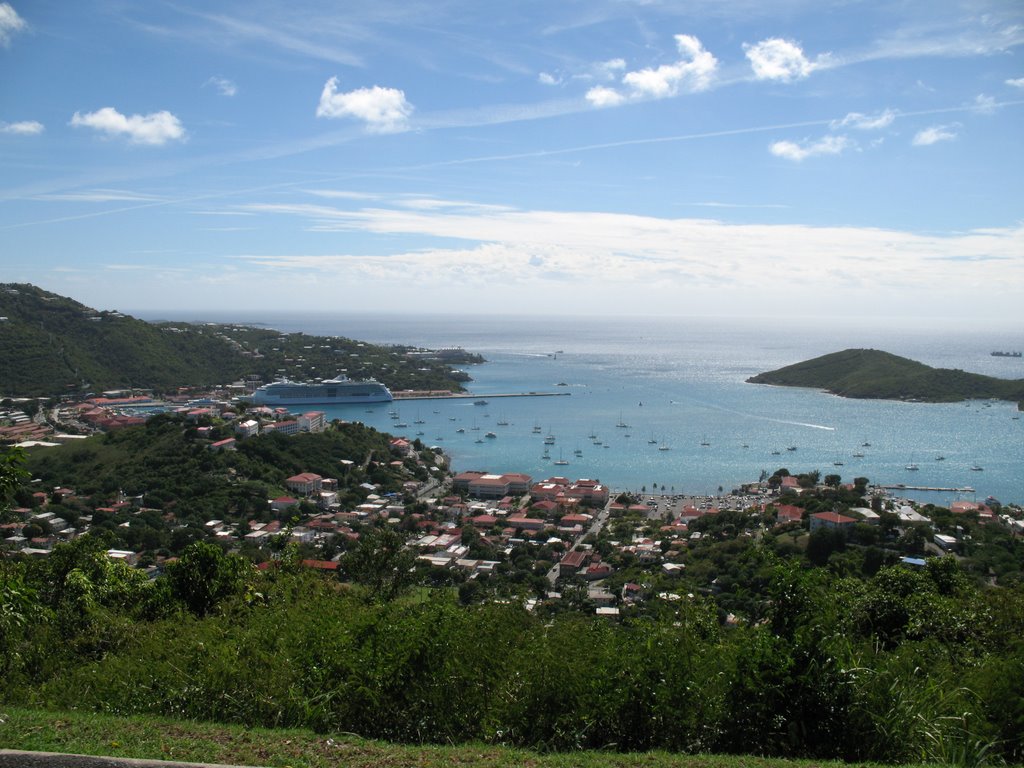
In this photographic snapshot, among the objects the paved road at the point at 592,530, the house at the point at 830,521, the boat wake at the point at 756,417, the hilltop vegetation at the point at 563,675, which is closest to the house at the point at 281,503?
the paved road at the point at 592,530

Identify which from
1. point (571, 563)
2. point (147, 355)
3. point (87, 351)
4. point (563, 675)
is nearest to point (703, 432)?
point (571, 563)

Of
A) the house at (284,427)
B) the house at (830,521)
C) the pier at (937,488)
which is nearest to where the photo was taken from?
the house at (830,521)

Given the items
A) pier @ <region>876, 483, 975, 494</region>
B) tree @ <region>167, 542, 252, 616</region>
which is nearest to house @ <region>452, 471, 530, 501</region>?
pier @ <region>876, 483, 975, 494</region>

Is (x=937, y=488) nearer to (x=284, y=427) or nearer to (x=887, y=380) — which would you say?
(x=284, y=427)

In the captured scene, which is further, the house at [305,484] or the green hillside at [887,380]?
Answer: the green hillside at [887,380]

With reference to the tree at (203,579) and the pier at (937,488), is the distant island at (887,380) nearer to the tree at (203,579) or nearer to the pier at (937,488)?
the pier at (937,488)

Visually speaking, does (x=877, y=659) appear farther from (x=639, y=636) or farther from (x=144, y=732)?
(x=144, y=732)

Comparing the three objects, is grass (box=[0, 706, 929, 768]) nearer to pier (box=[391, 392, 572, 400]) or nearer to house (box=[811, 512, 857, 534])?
house (box=[811, 512, 857, 534])
